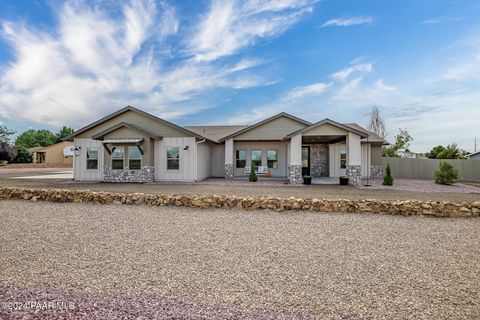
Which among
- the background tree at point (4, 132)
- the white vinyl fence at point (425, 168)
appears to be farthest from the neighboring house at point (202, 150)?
the background tree at point (4, 132)

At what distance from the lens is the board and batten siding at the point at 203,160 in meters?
16.6

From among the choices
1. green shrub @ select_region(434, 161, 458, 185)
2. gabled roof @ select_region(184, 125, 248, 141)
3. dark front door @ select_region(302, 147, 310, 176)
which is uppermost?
gabled roof @ select_region(184, 125, 248, 141)

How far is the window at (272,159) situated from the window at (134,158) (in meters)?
9.04

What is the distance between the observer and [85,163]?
16.7 meters

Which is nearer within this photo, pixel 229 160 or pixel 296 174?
pixel 296 174

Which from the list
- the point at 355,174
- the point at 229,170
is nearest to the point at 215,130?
the point at 229,170

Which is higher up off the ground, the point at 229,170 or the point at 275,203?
the point at 229,170

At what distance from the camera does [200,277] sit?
10.7ft

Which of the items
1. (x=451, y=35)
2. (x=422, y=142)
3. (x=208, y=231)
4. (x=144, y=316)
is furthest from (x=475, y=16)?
(x=422, y=142)

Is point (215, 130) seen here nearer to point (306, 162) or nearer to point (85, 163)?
point (306, 162)

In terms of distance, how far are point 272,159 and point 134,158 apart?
9.66 m

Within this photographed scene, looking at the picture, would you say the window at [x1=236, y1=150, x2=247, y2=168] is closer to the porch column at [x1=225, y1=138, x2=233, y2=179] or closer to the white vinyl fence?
the porch column at [x1=225, y1=138, x2=233, y2=179]

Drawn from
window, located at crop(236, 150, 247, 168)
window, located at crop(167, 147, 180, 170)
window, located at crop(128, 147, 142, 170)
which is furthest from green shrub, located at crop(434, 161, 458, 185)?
window, located at crop(128, 147, 142, 170)

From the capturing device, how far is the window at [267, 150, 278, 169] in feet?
61.8
